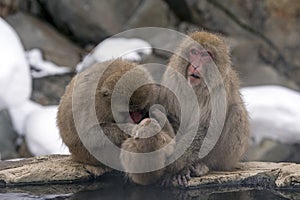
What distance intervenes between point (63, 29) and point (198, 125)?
636cm

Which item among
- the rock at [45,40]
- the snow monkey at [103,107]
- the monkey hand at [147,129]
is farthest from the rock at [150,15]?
the monkey hand at [147,129]

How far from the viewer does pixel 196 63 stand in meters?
3.28

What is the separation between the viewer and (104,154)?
3.54 m

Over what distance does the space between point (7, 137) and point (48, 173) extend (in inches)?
170

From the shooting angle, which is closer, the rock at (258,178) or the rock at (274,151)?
the rock at (258,178)

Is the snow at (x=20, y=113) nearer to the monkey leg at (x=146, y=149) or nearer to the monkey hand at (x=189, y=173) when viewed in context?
the monkey hand at (x=189, y=173)

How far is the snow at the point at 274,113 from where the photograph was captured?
305 inches

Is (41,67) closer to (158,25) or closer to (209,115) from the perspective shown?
(158,25)

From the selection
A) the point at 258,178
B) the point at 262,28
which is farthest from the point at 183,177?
the point at 262,28

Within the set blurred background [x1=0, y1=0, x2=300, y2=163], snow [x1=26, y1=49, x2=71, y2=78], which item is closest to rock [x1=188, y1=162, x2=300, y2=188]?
blurred background [x1=0, y1=0, x2=300, y2=163]

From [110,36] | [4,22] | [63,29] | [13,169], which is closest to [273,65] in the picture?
[110,36]

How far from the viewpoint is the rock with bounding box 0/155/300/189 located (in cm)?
334

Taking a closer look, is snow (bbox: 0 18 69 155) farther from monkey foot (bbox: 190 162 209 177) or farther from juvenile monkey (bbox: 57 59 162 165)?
monkey foot (bbox: 190 162 209 177)

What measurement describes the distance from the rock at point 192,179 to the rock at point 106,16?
5517 millimetres
